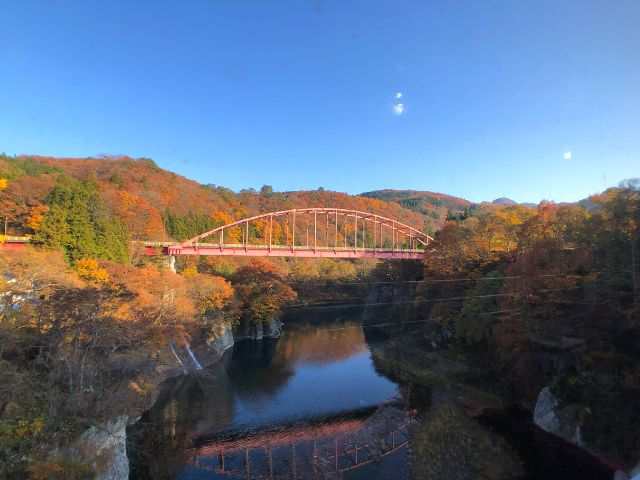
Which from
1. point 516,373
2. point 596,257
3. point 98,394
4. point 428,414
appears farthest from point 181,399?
point 596,257

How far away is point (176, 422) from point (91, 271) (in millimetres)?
8534

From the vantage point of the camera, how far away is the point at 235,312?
84.3ft

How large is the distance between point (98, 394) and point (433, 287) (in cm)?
1872

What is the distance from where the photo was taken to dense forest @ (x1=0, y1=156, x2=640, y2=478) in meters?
9.19

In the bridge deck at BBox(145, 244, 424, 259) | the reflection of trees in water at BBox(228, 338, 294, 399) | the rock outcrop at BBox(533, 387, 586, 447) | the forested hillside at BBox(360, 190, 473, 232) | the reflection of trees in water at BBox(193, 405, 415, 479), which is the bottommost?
the reflection of trees in water at BBox(193, 405, 415, 479)

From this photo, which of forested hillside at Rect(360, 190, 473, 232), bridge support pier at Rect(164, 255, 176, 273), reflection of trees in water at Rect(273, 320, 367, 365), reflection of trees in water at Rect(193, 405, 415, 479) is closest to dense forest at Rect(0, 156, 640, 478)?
bridge support pier at Rect(164, 255, 176, 273)

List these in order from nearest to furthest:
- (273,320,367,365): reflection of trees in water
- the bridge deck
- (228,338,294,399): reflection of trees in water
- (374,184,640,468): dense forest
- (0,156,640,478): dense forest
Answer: (0,156,640,478): dense forest, (374,184,640,468): dense forest, (228,338,294,399): reflection of trees in water, (273,320,367,365): reflection of trees in water, the bridge deck

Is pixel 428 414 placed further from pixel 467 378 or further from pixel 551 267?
pixel 551 267

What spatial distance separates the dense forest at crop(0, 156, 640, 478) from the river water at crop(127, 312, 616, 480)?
1656 millimetres

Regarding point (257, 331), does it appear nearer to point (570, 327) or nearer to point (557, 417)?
point (557, 417)

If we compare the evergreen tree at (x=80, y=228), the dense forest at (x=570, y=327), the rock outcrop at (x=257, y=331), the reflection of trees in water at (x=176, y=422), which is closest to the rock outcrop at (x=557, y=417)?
the dense forest at (x=570, y=327)

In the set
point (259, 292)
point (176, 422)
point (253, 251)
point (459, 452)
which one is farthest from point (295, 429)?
point (259, 292)

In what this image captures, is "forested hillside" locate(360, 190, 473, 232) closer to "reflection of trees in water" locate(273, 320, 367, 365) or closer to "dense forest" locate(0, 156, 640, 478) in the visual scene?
"reflection of trees in water" locate(273, 320, 367, 365)

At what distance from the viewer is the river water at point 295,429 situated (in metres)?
10.8
